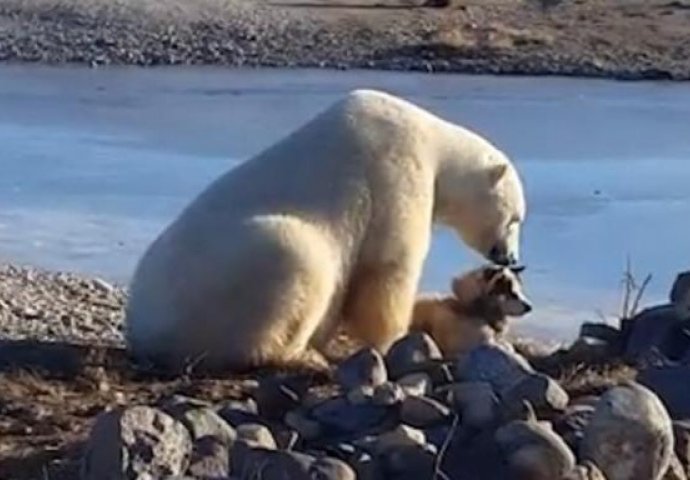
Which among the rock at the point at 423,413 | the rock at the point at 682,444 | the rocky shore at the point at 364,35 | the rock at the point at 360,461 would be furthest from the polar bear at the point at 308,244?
the rocky shore at the point at 364,35

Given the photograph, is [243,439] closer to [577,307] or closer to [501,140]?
[577,307]

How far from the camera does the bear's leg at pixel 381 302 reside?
8.70 meters

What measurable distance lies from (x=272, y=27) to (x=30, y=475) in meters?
28.0

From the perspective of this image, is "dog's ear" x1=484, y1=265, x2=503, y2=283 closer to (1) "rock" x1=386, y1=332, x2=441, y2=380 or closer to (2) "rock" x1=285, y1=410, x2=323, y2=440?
(1) "rock" x1=386, y1=332, x2=441, y2=380

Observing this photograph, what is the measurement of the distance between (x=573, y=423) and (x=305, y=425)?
2.62 ft

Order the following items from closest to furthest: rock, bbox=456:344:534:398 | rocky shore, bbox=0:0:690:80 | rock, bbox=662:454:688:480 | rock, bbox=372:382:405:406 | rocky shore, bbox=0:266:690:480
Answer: rocky shore, bbox=0:266:690:480 < rock, bbox=662:454:688:480 < rock, bbox=372:382:405:406 < rock, bbox=456:344:534:398 < rocky shore, bbox=0:0:690:80

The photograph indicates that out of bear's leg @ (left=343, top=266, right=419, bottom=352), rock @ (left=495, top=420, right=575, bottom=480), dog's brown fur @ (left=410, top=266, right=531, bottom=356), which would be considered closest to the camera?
rock @ (left=495, top=420, right=575, bottom=480)

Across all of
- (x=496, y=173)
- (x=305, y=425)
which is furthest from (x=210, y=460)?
(x=496, y=173)

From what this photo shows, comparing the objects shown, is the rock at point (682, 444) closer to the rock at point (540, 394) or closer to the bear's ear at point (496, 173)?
the rock at point (540, 394)

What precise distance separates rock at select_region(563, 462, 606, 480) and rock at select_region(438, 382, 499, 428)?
399 mm

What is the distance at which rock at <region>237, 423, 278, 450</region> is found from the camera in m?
6.22

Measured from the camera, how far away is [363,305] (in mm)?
8750

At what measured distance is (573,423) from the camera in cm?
655

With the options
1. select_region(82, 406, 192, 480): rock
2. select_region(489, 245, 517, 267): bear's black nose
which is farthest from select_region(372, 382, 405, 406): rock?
select_region(489, 245, 517, 267): bear's black nose
